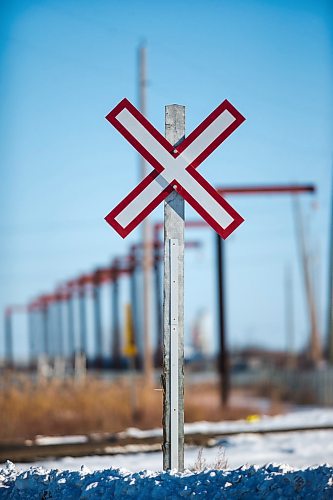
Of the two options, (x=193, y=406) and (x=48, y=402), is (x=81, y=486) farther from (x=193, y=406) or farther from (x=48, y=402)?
(x=193, y=406)

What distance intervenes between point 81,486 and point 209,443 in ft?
25.1

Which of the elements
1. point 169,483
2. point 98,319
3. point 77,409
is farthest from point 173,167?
point 98,319

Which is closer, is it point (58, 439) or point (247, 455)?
point (247, 455)

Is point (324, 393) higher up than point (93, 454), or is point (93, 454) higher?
point (93, 454)

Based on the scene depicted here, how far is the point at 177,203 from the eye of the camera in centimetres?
634

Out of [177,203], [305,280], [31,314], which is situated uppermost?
[177,203]

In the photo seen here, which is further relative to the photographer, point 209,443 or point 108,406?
point 108,406

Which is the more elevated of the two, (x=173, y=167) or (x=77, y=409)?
(x=173, y=167)

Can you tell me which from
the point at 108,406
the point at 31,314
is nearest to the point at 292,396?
the point at 108,406

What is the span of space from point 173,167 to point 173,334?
114 cm

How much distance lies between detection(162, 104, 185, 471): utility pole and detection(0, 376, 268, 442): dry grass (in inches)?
407

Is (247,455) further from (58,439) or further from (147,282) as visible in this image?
(147,282)

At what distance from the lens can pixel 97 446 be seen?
13.5 meters

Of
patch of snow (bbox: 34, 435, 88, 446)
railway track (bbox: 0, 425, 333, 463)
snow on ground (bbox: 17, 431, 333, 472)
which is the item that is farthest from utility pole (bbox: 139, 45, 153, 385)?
snow on ground (bbox: 17, 431, 333, 472)
